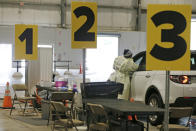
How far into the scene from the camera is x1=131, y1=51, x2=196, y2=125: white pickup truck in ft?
23.2

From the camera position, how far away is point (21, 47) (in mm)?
9891

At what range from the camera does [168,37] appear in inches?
155

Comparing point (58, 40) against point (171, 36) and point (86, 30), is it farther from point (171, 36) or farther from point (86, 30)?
point (171, 36)

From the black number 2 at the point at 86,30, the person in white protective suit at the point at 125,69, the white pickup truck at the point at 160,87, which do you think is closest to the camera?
the black number 2 at the point at 86,30

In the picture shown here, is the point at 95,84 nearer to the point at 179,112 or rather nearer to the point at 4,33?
the point at 179,112

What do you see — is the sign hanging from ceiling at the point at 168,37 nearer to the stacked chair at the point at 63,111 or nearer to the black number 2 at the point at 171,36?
the black number 2 at the point at 171,36

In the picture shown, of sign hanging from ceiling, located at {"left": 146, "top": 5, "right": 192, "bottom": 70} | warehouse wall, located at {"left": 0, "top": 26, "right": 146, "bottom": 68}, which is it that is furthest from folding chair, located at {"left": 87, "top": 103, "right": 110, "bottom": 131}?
warehouse wall, located at {"left": 0, "top": 26, "right": 146, "bottom": 68}

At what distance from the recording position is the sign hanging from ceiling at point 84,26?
6.37 m

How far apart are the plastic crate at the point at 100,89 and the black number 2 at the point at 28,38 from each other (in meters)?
4.13

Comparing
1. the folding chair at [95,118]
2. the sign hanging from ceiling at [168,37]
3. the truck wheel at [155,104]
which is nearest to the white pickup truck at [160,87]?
the truck wheel at [155,104]

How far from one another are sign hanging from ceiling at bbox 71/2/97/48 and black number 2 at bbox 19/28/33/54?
3.63 m

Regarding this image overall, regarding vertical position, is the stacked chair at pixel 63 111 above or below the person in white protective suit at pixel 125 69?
below

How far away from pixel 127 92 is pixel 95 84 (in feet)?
7.81

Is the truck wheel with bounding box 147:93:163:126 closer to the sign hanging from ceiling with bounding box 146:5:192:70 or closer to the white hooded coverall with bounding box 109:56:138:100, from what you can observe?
the white hooded coverall with bounding box 109:56:138:100
